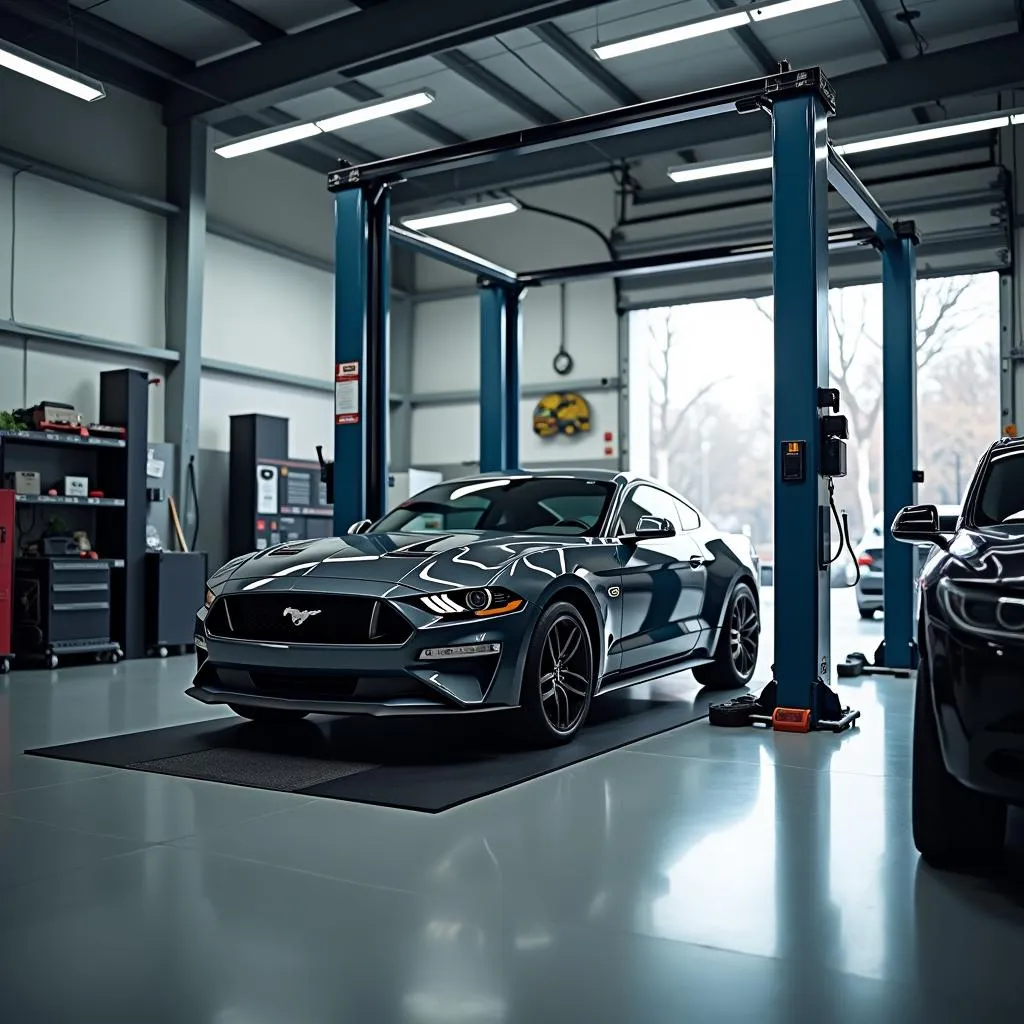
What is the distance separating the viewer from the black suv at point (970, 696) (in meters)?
2.58

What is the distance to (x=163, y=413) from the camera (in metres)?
11.9

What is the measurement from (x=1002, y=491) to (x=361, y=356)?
14.2 ft

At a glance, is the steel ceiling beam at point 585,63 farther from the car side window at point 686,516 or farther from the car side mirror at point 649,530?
the car side mirror at point 649,530

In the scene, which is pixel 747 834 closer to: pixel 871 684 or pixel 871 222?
pixel 871 684

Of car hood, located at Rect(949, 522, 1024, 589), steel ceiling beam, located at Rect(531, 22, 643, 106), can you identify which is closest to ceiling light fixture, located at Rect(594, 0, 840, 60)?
steel ceiling beam, located at Rect(531, 22, 643, 106)

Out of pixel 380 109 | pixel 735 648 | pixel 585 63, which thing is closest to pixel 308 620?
pixel 735 648

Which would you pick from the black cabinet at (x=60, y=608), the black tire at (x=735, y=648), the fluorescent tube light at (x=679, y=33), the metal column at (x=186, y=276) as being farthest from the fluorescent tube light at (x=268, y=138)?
the black tire at (x=735, y=648)

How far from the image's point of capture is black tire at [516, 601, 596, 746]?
4.67m

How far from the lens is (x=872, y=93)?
434 inches

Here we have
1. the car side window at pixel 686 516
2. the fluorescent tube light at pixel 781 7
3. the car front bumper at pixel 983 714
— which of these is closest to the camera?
the car front bumper at pixel 983 714

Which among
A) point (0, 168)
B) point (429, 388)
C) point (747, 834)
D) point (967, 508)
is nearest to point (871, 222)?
point (967, 508)

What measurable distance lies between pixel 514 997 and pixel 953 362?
13.8 meters

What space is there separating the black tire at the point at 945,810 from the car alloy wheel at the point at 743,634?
3.67 meters

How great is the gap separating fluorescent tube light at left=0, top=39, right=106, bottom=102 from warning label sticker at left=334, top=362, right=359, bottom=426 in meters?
3.90
